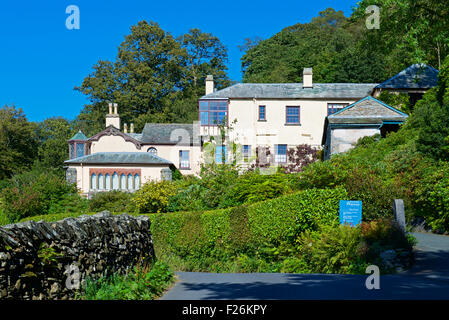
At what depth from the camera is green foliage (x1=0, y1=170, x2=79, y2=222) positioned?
3152 centimetres

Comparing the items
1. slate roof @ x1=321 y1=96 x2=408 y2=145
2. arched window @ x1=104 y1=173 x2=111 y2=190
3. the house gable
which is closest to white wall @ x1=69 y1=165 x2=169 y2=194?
arched window @ x1=104 y1=173 x2=111 y2=190

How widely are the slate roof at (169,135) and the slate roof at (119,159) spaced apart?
504 centimetres

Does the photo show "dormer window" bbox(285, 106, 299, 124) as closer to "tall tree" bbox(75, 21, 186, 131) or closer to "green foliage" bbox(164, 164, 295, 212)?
"green foliage" bbox(164, 164, 295, 212)

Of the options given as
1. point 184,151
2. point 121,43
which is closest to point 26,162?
point 121,43

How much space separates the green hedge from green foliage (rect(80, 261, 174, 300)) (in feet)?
20.6

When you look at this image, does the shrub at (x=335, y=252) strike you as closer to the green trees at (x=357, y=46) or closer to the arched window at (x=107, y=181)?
the green trees at (x=357, y=46)

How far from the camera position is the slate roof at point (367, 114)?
33.0 m

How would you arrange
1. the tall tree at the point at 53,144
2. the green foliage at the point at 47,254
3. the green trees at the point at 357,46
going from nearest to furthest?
the green foliage at the point at 47,254, the green trees at the point at 357,46, the tall tree at the point at 53,144

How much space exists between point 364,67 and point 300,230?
42183 millimetres

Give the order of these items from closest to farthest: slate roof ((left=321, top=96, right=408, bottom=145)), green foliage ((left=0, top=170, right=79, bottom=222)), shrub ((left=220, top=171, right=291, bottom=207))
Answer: shrub ((left=220, top=171, right=291, bottom=207))
green foliage ((left=0, top=170, right=79, bottom=222))
slate roof ((left=321, top=96, right=408, bottom=145))

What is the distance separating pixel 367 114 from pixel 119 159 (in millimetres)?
21044

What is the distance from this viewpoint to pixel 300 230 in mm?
16812

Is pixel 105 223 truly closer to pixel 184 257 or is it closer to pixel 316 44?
pixel 184 257

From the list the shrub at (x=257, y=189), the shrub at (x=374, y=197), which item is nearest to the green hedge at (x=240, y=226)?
the shrub at (x=374, y=197)
